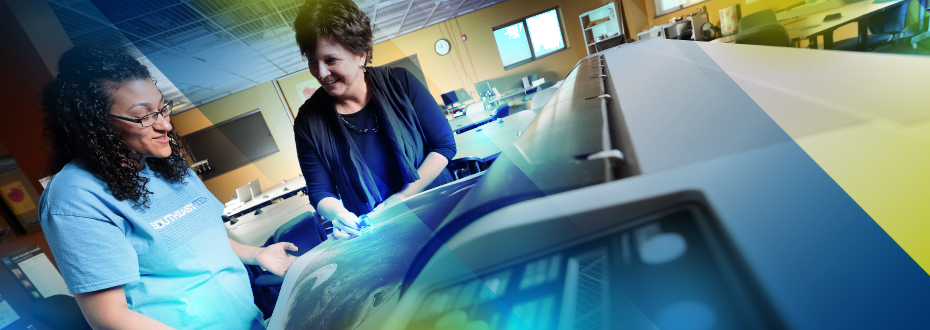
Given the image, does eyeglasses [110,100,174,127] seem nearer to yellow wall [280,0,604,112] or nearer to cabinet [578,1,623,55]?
yellow wall [280,0,604,112]

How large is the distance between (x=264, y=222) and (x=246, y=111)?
15.6 feet

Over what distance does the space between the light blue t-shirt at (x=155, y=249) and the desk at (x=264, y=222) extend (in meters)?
1.80

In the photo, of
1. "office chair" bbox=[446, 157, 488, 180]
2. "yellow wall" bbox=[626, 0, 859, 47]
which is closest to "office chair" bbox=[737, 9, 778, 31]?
"yellow wall" bbox=[626, 0, 859, 47]

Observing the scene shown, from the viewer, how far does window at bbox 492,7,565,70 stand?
742 cm

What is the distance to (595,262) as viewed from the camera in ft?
1.13

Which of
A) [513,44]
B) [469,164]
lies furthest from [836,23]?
[513,44]

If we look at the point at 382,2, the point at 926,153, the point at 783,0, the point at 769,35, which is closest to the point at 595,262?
the point at 926,153

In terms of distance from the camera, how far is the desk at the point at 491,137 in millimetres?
2377

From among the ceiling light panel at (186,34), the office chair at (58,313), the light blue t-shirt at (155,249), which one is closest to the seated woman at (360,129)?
the light blue t-shirt at (155,249)

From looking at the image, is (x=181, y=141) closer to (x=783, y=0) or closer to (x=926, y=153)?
(x=926, y=153)

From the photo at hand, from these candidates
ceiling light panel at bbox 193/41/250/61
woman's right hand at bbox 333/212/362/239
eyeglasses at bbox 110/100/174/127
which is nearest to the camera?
eyeglasses at bbox 110/100/174/127

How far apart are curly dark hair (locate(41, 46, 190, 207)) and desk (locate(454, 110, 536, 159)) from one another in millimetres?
1562

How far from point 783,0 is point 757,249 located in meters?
6.61

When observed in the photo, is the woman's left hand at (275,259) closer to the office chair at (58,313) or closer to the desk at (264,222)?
the office chair at (58,313)
